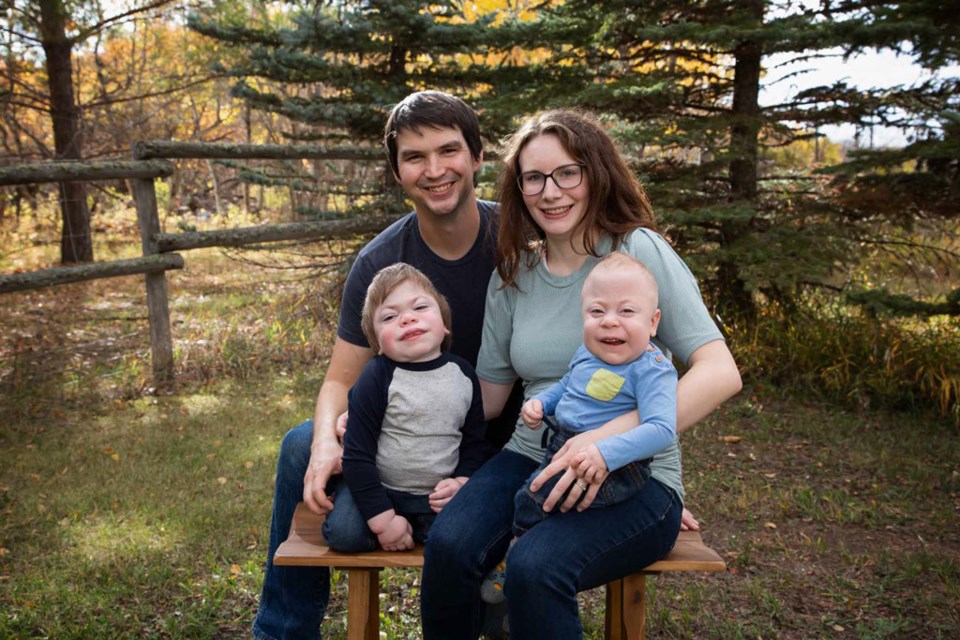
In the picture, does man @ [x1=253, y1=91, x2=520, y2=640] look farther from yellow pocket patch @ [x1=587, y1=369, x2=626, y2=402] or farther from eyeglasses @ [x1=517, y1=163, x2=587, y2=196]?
yellow pocket patch @ [x1=587, y1=369, x2=626, y2=402]

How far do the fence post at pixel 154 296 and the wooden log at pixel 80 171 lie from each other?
0.12 m

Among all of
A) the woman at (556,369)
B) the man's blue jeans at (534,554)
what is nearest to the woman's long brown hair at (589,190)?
the woman at (556,369)

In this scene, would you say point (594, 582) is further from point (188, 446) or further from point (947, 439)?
point (947, 439)

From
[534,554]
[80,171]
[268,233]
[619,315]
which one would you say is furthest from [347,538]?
[268,233]

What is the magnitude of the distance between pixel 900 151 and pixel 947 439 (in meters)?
1.83

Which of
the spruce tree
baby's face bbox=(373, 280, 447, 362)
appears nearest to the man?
baby's face bbox=(373, 280, 447, 362)

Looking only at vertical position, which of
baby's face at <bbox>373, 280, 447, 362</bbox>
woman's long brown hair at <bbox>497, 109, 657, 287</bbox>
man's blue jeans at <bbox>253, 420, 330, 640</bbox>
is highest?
woman's long brown hair at <bbox>497, 109, 657, 287</bbox>

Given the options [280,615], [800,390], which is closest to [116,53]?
[800,390]

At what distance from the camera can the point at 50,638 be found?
Answer: 8.82 feet

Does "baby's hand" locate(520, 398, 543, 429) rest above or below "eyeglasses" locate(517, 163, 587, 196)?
below

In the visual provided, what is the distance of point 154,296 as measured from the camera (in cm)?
563

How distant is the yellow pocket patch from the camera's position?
77.0 inches

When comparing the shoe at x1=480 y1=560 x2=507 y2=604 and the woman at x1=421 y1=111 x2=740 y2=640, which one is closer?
the woman at x1=421 y1=111 x2=740 y2=640

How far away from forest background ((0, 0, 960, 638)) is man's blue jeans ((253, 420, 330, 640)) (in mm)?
516
